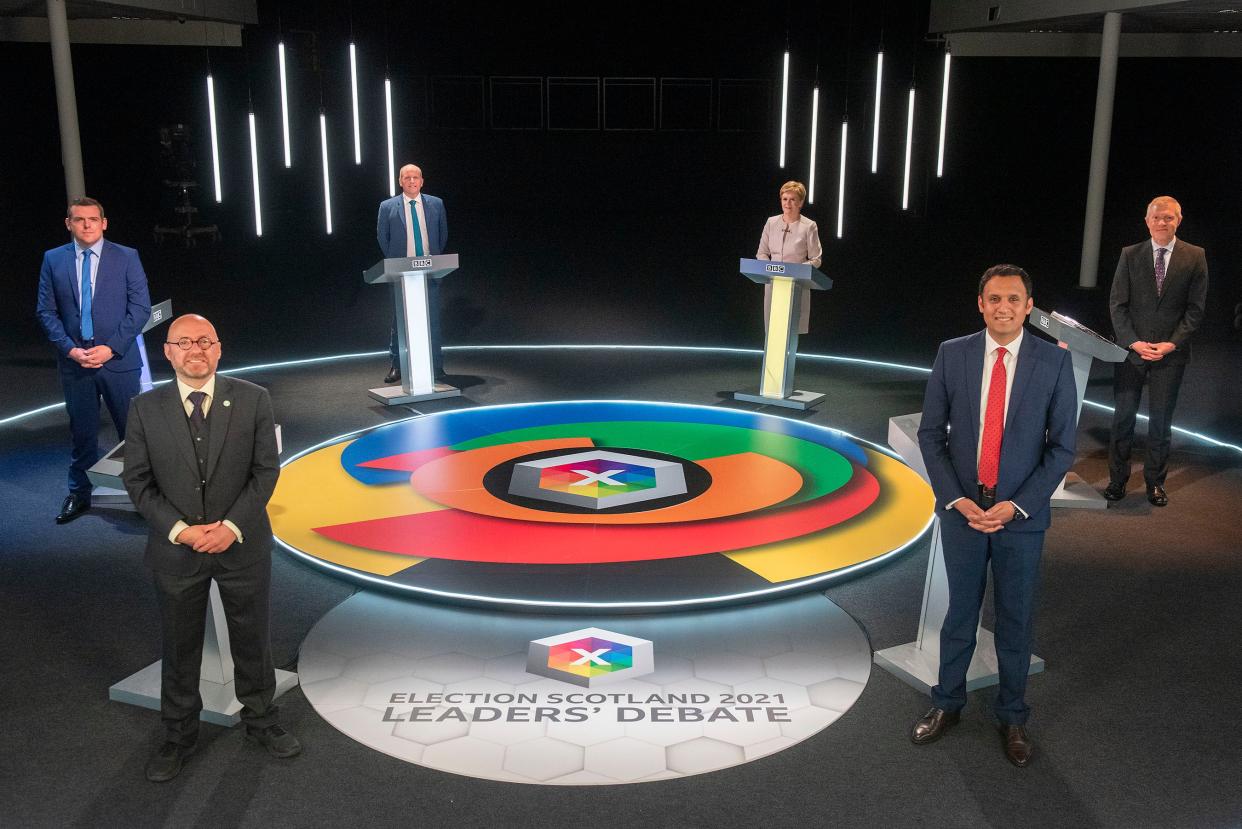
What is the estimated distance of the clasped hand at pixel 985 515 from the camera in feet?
11.4

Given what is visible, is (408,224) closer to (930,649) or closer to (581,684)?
(581,684)

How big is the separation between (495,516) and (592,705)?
77.9 inches

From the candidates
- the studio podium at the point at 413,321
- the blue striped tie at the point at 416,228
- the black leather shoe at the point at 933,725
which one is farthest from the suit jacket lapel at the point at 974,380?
the blue striped tie at the point at 416,228

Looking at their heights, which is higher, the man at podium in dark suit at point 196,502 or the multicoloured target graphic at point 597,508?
the man at podium in dark suit at point 196,502

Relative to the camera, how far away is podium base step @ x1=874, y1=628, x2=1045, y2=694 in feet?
13.6

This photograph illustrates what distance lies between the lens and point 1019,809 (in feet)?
11.2

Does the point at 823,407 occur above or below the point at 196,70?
below

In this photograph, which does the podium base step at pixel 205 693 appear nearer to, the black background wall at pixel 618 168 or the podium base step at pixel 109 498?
the podium base step at pixel 109 498

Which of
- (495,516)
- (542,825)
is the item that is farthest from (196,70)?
(542,825)

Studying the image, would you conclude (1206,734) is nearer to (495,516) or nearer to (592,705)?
(592,705)

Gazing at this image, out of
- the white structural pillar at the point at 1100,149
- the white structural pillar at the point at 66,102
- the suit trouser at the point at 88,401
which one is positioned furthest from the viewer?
the white structural pillar at the point at 1100,149

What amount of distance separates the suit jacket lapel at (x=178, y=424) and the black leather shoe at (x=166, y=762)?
3.00ft

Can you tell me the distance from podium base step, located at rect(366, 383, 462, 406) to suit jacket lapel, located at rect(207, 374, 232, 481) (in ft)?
16.1

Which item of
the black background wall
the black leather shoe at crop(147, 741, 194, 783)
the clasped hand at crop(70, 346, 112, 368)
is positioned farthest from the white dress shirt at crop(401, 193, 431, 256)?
the black leather shoe at crop(147, 741, 194, 783)
